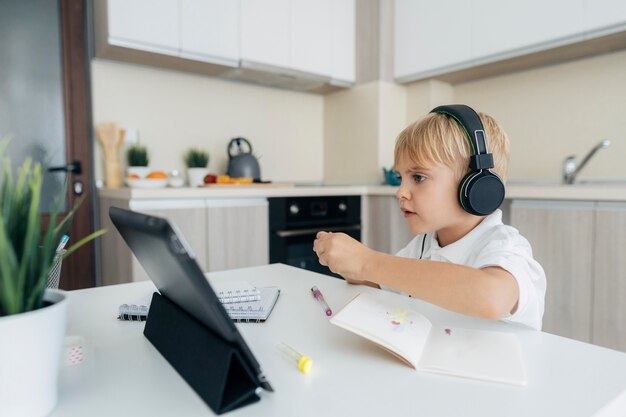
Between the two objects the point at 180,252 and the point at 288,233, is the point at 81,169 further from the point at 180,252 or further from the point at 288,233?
the point at 180,252

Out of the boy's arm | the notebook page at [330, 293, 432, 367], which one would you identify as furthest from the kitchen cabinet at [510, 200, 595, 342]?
the notebook page at [330, 293, 432, 367]

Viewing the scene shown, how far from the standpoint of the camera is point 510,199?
2.29 m

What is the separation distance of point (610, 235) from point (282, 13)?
2165 mm

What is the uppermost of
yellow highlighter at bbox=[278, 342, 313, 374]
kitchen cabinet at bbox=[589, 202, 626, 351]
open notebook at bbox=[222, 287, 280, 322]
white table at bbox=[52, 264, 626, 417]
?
open notebook at bbox=[222, 287, 280, 322]

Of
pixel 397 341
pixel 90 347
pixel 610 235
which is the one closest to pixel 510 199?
pixel 610 235

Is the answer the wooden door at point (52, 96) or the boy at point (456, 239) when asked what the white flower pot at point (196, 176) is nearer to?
the wooden door at point (52, 96)

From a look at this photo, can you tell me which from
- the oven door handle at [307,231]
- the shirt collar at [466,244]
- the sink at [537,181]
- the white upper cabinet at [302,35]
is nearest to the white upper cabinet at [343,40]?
the white upper cabinet at [302,35]

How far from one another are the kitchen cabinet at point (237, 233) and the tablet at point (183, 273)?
1.82 metres

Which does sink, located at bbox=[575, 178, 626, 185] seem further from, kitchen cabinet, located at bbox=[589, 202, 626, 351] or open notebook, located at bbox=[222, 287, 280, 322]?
open notebook, located at bbox=[222, 287, 280, 322]

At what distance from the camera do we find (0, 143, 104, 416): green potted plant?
1.24 feet

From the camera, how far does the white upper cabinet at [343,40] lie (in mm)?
3072

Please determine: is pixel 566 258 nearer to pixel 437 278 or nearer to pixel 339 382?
pixel 437 278

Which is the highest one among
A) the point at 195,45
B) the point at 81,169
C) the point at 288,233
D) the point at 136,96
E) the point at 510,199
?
the point at 195,45

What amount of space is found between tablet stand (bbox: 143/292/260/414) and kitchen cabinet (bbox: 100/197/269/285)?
5.30 ft
